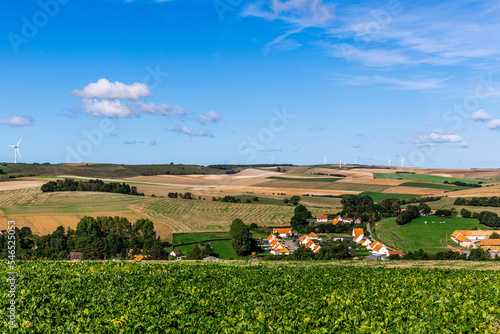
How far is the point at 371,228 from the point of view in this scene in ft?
351

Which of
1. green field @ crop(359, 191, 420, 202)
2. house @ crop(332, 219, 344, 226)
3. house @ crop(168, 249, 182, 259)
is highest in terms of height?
green field @ crop(359, 191, 420, 202)

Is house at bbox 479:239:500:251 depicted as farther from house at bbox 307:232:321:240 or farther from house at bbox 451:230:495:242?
house at bbox 307:232:321:240

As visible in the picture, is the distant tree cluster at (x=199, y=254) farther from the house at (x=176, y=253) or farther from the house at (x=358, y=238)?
the house at (x=358, y=238)

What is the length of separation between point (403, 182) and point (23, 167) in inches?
7274

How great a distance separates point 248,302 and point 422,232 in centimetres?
9073

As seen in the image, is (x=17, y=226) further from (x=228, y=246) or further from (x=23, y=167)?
(x=23, y=167)

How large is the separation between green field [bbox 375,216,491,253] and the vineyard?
232 feet

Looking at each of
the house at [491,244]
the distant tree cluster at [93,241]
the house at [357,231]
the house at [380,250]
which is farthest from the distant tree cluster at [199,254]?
the house at [491,244]

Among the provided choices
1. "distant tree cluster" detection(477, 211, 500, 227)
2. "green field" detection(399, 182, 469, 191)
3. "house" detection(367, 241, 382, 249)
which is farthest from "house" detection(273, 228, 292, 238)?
"green field" detection(399, 182, 469, 191)

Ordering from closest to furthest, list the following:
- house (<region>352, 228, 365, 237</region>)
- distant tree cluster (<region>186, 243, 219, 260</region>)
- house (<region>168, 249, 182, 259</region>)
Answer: distant tree cluster (<region>186, 243, 219, 260</region>) → house (<region>168, 249, 182, 259</region>) → house (<region>352, 228, 365, 237</region>)

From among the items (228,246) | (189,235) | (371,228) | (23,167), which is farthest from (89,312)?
(23,167)

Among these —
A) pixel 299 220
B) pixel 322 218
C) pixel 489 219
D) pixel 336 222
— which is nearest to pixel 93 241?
pixel 299 220

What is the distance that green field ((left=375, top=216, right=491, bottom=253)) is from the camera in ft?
277

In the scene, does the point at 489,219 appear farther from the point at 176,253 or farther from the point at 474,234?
the point at 176,253
